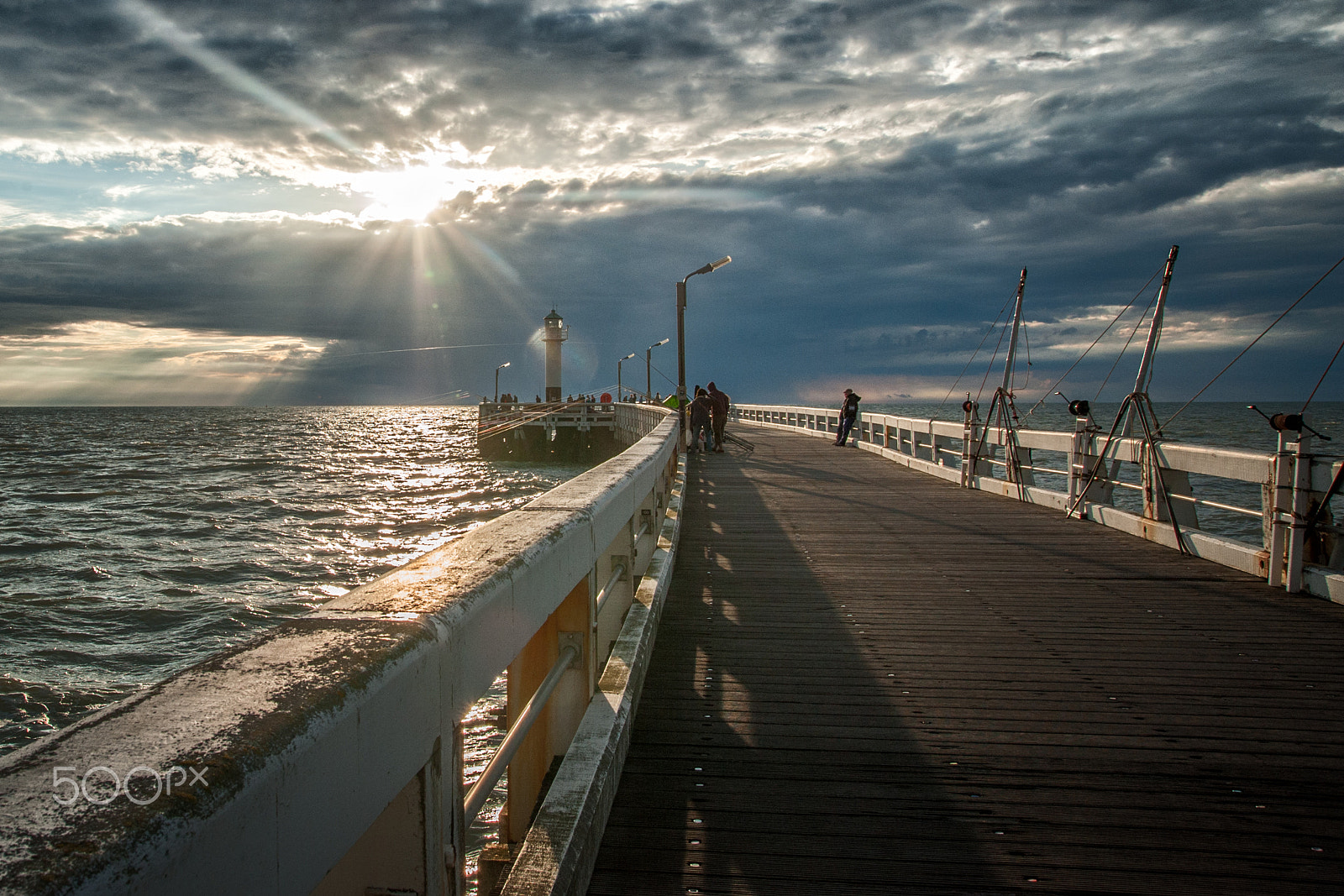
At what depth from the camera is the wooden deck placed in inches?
120

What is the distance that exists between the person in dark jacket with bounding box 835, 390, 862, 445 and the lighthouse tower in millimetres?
49249

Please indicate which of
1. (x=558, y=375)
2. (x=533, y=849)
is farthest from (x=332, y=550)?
(x=558, y=375)

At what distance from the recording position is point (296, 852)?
1.27 m

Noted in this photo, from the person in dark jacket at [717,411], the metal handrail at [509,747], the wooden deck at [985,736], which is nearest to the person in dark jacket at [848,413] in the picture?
the person in dark jacket at [717,411]

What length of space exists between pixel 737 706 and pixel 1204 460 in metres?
6.55

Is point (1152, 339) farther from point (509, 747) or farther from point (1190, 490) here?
point (509, 747)

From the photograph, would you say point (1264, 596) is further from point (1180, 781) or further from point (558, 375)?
point (558, 375)

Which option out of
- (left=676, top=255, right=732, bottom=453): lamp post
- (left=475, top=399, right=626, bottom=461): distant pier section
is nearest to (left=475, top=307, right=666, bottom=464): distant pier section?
(left=475, top=399, right=626, bottom=461): distant pier section

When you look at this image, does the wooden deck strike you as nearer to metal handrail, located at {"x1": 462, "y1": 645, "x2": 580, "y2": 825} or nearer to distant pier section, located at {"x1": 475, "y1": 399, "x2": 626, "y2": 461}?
metal handrail, located at {"x1": 462, "y1": 645, "x2": 580, "y2": 825}

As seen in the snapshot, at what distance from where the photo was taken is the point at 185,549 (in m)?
23.3

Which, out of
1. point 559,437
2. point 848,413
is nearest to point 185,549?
point 848,413

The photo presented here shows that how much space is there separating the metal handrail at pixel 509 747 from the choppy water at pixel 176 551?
3.51 m

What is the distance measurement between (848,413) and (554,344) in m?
51.4

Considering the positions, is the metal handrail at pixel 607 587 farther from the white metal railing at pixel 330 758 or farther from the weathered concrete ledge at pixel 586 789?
the white metal railing at pixel 330 758
